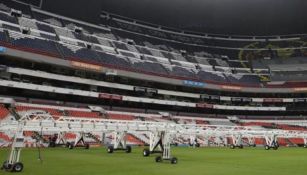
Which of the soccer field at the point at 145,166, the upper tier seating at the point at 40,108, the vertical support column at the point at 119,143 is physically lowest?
the soccer field at the point at 145,166

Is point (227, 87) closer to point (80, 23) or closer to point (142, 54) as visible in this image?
point (142, 54)

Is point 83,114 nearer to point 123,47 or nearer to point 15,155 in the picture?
point 123,47

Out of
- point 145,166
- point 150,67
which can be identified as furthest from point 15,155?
point 150,67

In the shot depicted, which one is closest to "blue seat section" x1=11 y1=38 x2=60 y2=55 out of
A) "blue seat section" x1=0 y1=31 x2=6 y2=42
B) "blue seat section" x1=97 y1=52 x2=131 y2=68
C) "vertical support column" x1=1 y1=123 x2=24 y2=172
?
"blue seat section" x1=0 y1=31 x2=6 y2=42

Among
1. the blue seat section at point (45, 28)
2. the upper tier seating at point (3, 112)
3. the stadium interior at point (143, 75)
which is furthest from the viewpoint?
the blue seat section at point (45, 28)

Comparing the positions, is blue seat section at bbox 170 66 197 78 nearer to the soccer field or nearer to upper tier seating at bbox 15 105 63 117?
upper tier seating at bbox 15 105 63 117

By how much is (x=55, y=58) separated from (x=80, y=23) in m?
21.8

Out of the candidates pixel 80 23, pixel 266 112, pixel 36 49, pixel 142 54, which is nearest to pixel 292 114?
pixel 266 112

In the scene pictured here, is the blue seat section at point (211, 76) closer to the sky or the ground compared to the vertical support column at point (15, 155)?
closer to the sky

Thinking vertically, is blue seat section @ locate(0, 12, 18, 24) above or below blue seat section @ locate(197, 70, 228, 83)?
above

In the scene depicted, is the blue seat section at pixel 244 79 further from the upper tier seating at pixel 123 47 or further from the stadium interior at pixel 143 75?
the stadium interior at pixel 143 75

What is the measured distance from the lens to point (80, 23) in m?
84.5

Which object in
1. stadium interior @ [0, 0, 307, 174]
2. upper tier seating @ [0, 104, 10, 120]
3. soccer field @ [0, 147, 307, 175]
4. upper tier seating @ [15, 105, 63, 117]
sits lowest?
soccer field @ [0, 147, 307, 175]

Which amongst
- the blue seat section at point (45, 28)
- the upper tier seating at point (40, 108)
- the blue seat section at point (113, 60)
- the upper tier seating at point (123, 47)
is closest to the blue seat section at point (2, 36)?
the upper tier seating at point (123, 47)
